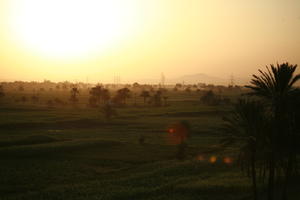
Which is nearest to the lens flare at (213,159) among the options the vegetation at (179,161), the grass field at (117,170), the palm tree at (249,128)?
the vegetation at (179,161)

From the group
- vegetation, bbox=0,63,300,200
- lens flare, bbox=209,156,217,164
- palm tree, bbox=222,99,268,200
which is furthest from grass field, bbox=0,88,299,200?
palm tree, bbox=222,99,268,200

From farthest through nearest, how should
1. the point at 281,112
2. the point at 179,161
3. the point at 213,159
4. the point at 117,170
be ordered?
the point at 179,161, the point at 213,159, the point at 117,170, the point at 281,112

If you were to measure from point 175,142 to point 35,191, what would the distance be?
4027 cm

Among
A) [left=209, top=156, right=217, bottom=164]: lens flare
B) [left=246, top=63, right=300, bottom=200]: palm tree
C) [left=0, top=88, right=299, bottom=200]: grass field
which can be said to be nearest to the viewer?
[left=246, top=63, right=300, bottom=200]: palm tree

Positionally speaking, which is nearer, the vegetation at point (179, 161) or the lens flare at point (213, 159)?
the vegetation at point (179, 161)

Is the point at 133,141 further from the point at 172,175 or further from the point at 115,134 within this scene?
the point at 172,175

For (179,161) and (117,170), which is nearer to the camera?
(117,170)

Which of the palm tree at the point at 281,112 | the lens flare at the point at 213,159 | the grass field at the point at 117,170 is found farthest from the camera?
the lens flare at the point at 213,159

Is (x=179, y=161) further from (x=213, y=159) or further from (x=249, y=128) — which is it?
(x=249, y=128)

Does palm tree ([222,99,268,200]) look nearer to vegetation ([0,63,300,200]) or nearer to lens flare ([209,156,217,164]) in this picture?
vegetation ([0,63,300,200])

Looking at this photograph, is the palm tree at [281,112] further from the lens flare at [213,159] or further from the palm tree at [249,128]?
the lens flare at [213,159]

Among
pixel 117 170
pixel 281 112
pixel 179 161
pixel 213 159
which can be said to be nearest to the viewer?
pixel 281 112

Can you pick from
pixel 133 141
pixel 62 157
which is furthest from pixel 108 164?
pixel 133 141

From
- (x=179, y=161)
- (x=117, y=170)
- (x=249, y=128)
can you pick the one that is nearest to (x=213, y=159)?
(x=179, y=161)
